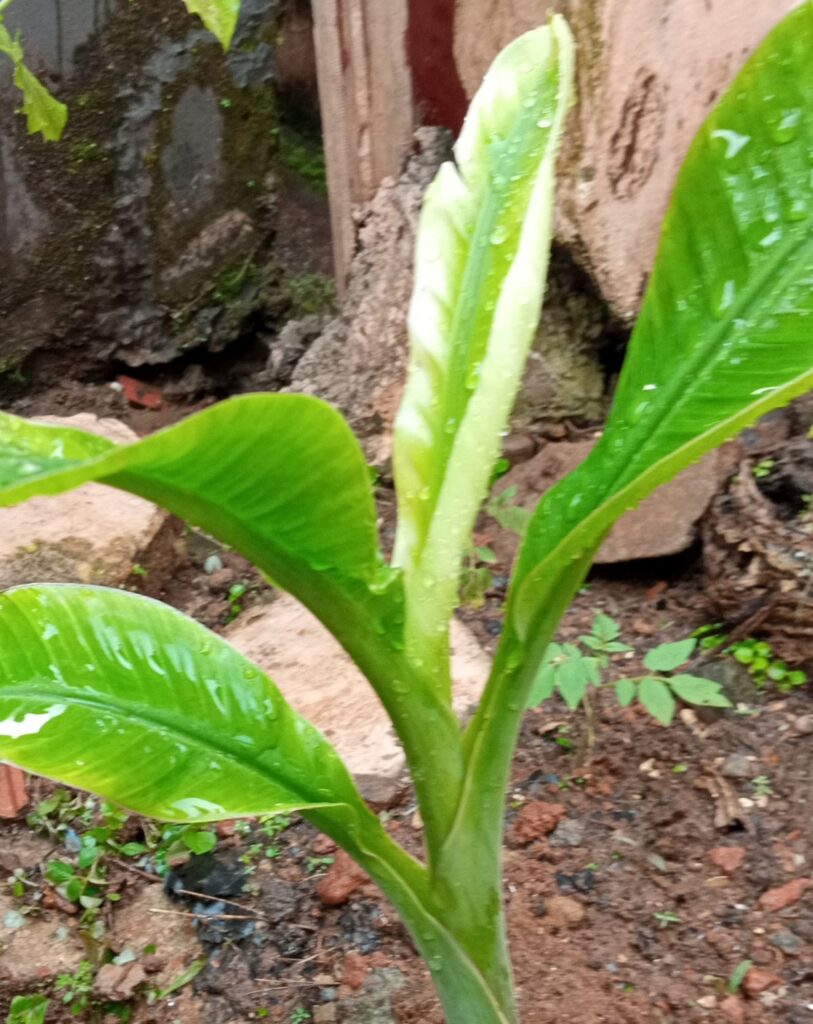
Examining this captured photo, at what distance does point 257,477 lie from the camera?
485 mm

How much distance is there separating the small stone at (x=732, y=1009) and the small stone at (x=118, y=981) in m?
0.59

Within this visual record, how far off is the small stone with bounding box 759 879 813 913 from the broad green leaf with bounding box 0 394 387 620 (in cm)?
69

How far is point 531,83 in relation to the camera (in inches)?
27.7

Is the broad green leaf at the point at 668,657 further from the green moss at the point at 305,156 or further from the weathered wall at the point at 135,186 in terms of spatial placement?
the green moss at the point at 305,156

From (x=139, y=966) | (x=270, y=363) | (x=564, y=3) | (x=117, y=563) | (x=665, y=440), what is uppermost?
(x=564, y=3)

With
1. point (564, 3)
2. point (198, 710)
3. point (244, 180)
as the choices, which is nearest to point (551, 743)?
point (198, 710)

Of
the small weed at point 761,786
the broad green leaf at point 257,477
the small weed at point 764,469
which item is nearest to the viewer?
the broad green leaf at point 257,477

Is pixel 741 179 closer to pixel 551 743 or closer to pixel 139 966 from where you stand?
pixel 551 743

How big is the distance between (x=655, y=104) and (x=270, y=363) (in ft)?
3.34

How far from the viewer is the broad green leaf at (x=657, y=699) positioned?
1.01 m

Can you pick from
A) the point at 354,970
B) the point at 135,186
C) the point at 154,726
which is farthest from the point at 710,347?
the point at 135,186

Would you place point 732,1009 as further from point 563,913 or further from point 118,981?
point 118,981

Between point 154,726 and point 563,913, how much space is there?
583 mm

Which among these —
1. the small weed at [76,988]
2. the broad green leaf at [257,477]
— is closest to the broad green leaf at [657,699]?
the broad green leaf at [257,477]
